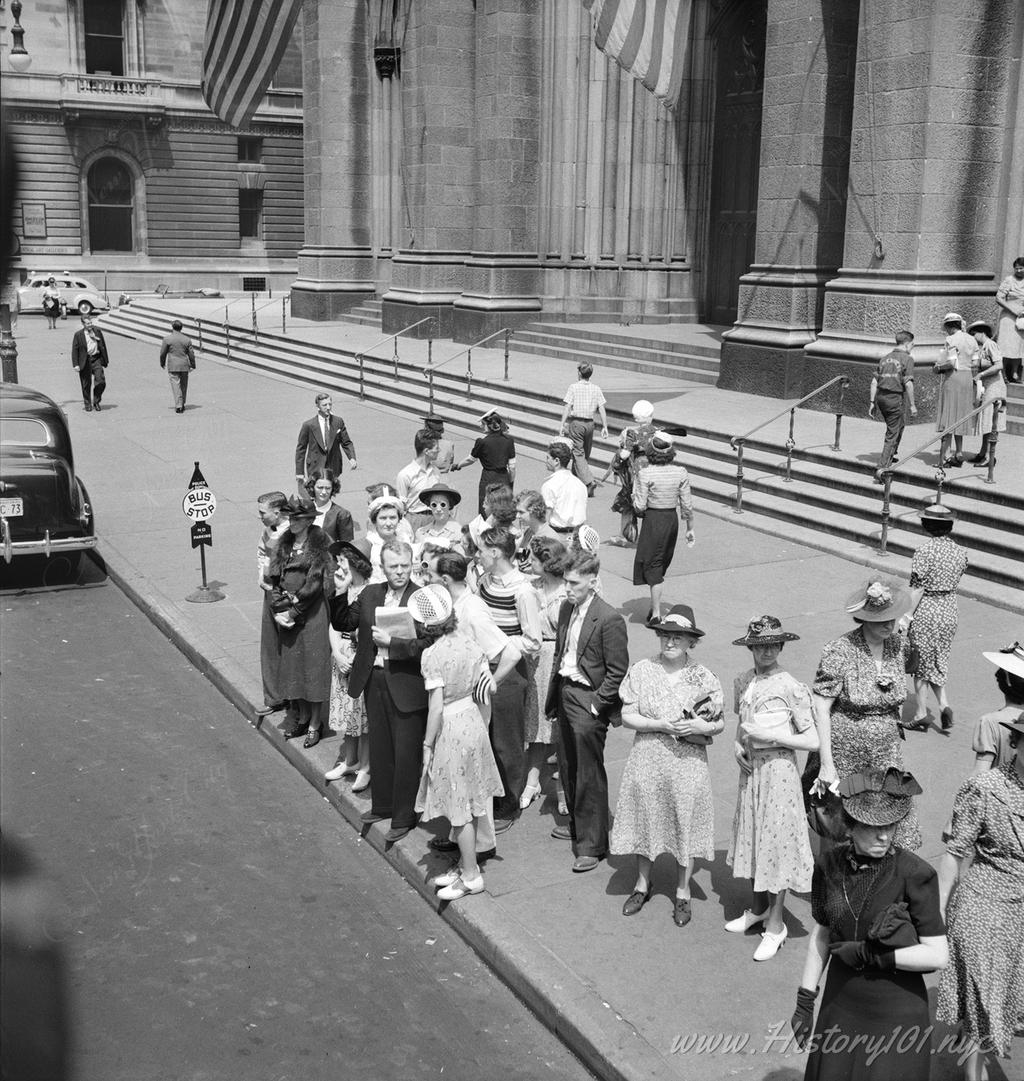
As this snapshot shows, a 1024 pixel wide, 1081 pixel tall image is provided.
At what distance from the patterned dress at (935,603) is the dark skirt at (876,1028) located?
15.9ft

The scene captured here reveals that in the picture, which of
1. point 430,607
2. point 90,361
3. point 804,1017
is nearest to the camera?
point 804,1017

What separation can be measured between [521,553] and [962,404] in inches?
324

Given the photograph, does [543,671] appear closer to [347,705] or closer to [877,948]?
[347,705]

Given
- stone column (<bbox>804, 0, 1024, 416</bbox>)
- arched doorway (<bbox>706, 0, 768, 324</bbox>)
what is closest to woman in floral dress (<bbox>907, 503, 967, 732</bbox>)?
stone column (<bbox>804, 0, 1024, 416</bbox>)

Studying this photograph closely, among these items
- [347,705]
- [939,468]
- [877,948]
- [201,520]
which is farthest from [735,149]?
[877,948]

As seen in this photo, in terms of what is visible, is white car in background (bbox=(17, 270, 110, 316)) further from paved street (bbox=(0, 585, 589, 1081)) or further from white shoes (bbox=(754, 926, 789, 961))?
white shoes (bbox=(754, 926, 789, 961))

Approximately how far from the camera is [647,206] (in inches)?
1134

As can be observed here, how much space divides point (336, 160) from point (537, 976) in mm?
31710

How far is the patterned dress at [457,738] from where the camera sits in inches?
265

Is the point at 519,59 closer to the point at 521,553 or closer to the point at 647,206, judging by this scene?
the point at 647,206

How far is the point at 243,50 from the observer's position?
1867cm

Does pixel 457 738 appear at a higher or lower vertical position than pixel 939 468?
lower

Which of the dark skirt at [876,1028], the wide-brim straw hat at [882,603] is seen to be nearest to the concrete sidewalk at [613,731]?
the dark skirt at [876,1028]

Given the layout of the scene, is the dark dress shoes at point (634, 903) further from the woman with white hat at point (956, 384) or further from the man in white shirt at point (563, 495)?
the woman with white hat at point (956, 384)
